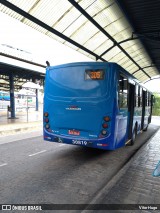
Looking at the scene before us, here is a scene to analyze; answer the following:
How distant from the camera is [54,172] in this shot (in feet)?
18.5

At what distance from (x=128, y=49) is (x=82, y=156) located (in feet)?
36.8

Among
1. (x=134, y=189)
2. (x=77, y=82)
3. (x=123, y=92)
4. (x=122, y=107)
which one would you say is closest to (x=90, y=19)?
(x=77, y=82)

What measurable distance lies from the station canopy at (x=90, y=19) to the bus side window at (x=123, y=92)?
356 cm

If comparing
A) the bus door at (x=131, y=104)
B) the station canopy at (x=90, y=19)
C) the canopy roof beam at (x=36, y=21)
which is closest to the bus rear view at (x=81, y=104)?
the bus door at (x=131, y=104)

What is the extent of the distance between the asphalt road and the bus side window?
1.94 meters

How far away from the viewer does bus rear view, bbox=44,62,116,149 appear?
20.8 feet

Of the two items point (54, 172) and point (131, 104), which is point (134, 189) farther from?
point (131, 104)

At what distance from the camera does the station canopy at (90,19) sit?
8.00 metres

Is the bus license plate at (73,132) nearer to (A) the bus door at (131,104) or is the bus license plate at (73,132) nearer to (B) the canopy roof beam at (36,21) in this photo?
(A) the bus door at (131,104)

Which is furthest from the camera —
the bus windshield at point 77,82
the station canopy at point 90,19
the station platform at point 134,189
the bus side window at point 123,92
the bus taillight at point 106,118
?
the station canopy at point 90,19

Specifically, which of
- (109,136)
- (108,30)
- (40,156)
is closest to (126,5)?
(108,30)

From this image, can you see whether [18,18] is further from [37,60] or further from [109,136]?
[37,60]

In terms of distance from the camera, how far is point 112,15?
387 inches

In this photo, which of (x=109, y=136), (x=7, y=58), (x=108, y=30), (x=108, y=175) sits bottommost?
(x=108, y=175)
